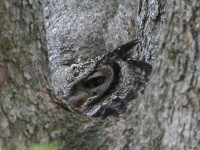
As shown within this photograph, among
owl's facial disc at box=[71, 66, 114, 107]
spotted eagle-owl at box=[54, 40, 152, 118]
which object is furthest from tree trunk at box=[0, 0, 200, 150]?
owl's facial disc at box=[71, 66, 114, 107]

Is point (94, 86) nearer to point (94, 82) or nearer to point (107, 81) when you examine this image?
point (94, 82)

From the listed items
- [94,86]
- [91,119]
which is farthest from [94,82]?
[91,119]

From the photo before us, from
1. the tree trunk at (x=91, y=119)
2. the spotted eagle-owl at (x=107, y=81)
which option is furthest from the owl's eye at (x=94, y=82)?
the tree trunk at (x=91, y=119)

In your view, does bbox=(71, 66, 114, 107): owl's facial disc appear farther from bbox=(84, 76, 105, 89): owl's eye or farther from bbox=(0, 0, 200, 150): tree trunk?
bbox=(0, 0, 200, 150): tree trunk

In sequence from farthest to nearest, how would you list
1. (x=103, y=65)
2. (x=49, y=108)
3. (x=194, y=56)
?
(x=103, y=65), (x=49, y=108), (x=194, y=56)

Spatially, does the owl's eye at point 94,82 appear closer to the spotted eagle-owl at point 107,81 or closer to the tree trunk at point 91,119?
the spotted eagle-owl at point 107,81

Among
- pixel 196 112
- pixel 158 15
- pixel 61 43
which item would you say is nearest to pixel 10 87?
pixel 196 112

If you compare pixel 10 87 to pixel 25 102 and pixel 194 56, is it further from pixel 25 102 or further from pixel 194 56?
pixel 194 56
